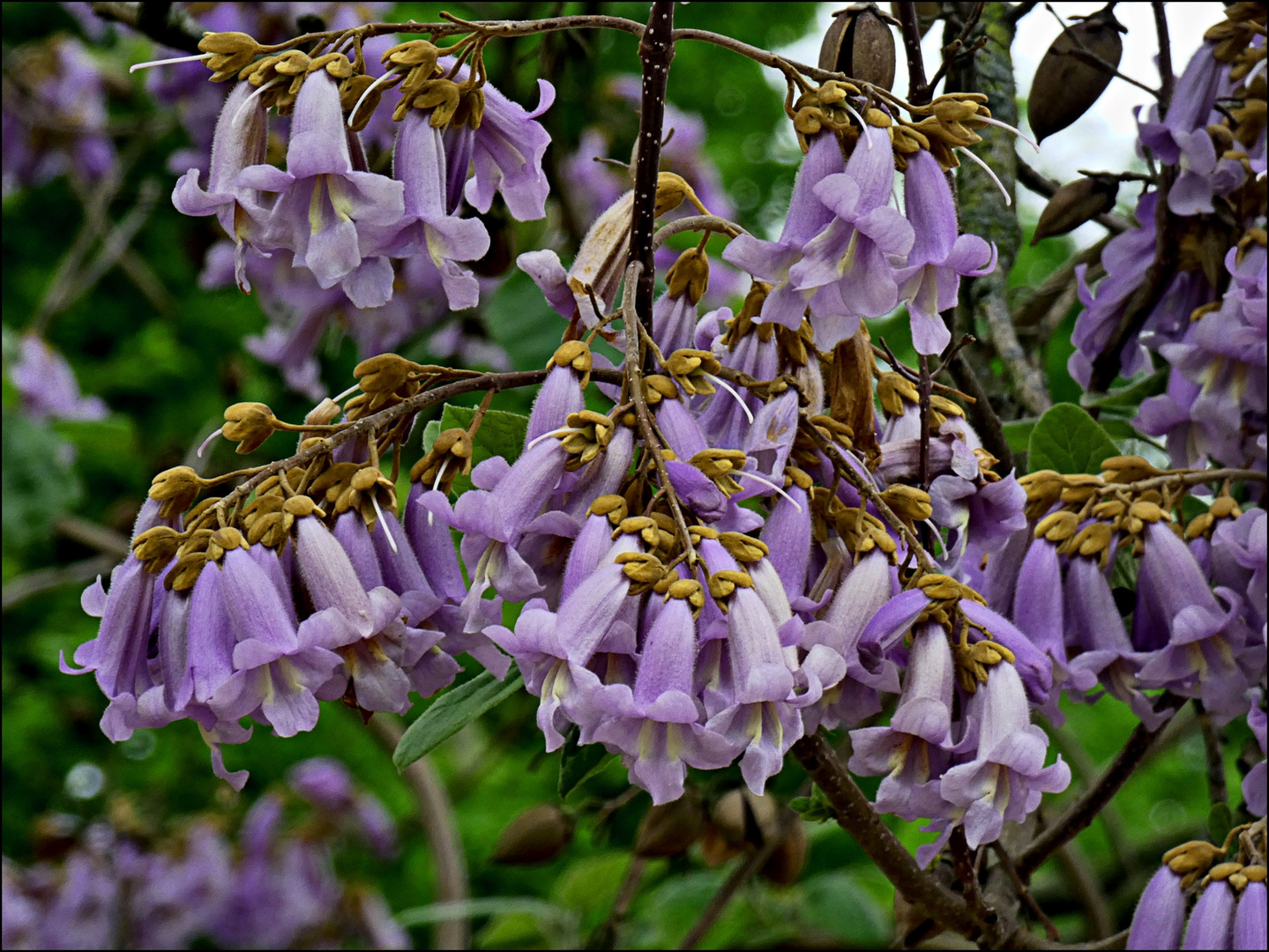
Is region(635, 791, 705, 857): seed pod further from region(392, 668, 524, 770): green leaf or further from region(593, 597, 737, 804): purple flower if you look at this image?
region(593, 597, 737, 804): purple flower

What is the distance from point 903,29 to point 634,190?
35 centimetres

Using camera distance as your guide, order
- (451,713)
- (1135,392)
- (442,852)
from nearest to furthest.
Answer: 1. (451,713)
2. (1135,392)
3. (442,852)

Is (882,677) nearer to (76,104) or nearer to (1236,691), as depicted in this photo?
(1236,691)

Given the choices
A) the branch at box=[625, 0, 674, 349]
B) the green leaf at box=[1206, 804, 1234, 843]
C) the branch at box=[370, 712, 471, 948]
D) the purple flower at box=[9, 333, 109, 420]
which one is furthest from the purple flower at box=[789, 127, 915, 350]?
the purple flower at box=[9, 333, 109, 420]

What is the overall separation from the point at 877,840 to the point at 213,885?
3.22 m

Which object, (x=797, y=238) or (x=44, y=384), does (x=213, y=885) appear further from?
(x=797, y=238)

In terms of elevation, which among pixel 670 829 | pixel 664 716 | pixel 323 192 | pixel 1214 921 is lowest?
pixel 670 829

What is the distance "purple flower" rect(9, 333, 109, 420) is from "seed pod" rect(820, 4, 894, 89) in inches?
105

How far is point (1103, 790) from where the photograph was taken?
118 centimetres

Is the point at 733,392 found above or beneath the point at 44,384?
above

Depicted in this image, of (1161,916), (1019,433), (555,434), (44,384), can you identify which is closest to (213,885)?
(44,384)

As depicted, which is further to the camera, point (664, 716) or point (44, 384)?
point (44, 384)

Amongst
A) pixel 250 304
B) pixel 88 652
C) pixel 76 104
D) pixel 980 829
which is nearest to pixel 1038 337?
pixel 980 829

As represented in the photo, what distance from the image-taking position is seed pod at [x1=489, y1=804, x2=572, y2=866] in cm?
166
